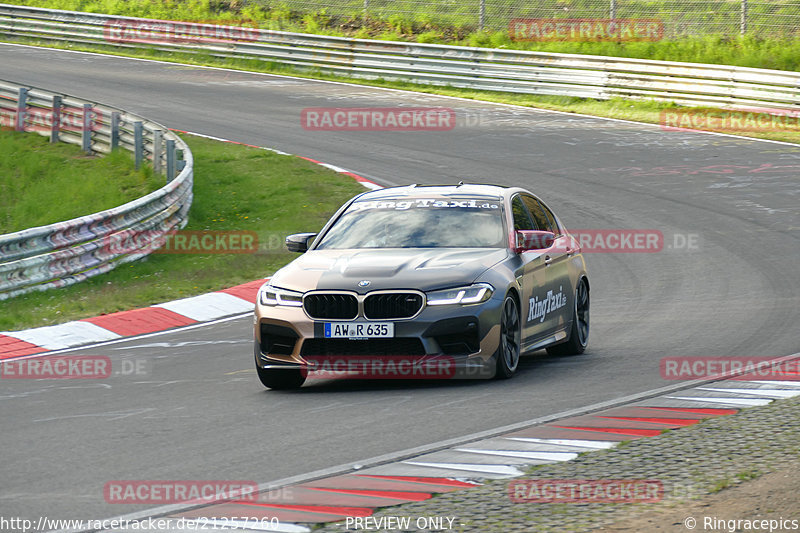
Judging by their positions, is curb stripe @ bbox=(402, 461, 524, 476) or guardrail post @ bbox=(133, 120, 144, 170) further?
guardrail post @ bbox=(133, 120, 144, 170)

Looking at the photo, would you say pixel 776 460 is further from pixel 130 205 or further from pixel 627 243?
pixel 130 205

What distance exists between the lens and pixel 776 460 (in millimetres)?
6340

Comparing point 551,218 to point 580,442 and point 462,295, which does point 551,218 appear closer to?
point 462,295

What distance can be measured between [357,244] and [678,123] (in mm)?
17848

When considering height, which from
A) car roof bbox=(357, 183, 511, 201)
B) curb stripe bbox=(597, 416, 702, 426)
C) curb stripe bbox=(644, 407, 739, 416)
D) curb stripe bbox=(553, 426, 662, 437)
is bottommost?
curb stripe bbox=(644, 407, 739, 416)

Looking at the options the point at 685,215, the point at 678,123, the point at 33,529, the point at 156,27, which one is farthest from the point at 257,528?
the point at 156,27

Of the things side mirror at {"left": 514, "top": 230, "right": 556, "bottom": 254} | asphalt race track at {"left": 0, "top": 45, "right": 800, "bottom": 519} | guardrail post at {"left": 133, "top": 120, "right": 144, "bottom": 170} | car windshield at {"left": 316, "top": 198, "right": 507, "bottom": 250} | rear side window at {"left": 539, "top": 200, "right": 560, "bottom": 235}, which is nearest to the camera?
asphalt race track at {"left": 0, "top": 45, "right": 800, "bottom": 519}

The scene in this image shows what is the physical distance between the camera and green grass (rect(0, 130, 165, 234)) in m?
20.5

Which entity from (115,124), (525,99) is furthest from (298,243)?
(525,99)

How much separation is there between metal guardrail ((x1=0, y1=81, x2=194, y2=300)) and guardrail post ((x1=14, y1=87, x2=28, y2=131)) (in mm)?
47

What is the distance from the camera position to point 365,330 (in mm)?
8773

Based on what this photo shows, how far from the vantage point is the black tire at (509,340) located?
9.12m

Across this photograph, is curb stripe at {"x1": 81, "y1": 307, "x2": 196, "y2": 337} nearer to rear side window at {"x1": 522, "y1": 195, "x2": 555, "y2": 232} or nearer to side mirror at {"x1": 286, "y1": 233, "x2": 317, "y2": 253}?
side mirror at {"x1": 286, "y1": 233, "x2": 317, "y2": 253}

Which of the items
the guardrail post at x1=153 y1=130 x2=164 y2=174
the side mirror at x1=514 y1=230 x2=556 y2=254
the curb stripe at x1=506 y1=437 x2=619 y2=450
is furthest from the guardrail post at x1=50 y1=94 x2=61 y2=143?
the curb stripe at x1=506 y1=437 x2=619 y2=450
